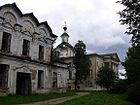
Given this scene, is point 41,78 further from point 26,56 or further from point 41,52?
point 26,56

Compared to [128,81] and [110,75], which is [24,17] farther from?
[110,75]

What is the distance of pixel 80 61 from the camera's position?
197ft

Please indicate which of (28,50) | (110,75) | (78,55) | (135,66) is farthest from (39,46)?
(78,55)

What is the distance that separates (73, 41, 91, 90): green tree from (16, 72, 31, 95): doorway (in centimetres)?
2985

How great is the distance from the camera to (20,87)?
30.9 m

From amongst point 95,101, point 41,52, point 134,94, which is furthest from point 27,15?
point 134,94

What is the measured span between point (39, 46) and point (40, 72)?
11.0ft

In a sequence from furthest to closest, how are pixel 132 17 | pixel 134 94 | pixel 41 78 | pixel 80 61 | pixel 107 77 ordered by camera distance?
pixel 80 61
pixel 107 77
pixel 41 78
pixel 134 94
pixel 132 17

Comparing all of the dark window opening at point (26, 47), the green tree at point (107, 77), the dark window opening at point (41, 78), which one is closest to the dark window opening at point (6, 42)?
the dark window opening at point (26, 47)

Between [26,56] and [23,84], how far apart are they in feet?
11.2

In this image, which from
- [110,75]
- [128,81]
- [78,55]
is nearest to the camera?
[128,81]

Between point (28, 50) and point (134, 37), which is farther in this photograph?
point (28, 50)

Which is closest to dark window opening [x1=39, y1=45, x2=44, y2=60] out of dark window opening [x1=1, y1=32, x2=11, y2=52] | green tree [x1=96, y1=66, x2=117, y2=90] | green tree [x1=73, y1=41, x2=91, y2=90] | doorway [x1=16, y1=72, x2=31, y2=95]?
doorway [x1=16, y1=72, x2=31, y2=95]

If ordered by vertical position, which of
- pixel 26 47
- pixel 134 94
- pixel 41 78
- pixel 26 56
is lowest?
pixel 134 94
